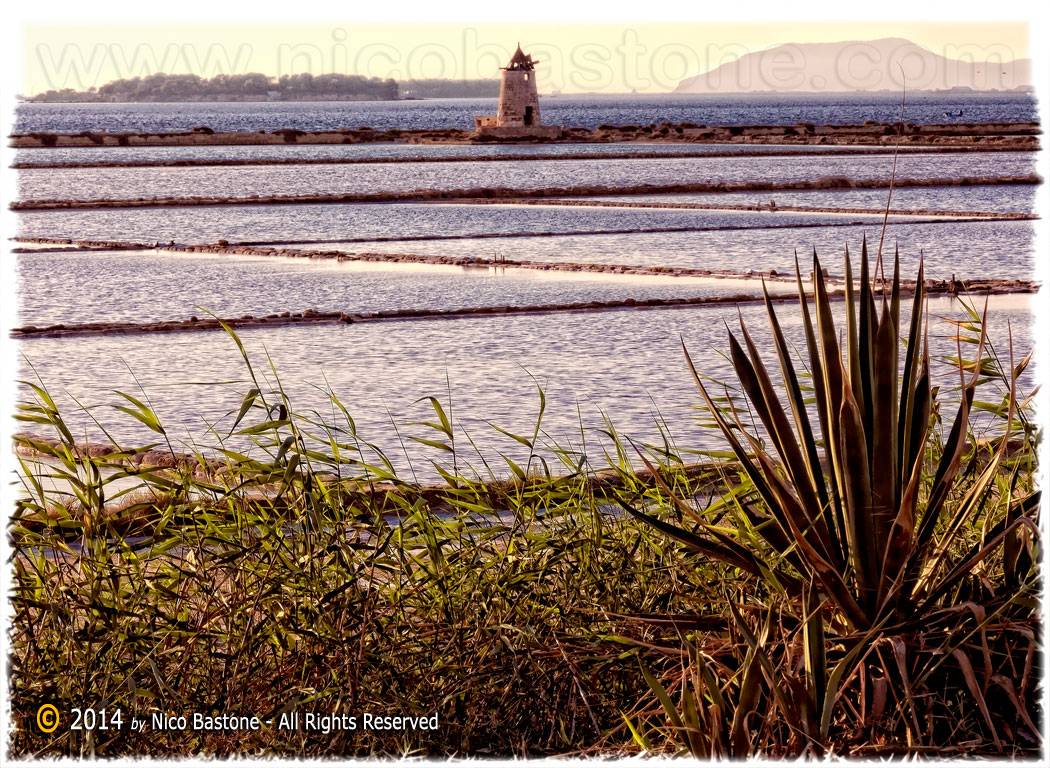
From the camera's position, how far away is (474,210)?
24312 millimetres

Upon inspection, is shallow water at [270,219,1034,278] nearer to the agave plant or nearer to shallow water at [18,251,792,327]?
shallow water at [18,251,792,327]

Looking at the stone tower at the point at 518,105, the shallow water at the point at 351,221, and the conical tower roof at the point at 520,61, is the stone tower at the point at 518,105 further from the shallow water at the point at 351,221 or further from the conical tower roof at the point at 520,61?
the shallow water at the point at 351,221

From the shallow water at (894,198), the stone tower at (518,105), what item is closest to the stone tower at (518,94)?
the stone tower at (518,105)

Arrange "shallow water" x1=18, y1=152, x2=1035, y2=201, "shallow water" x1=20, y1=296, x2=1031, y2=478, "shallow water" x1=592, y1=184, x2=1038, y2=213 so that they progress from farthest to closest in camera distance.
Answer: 1. "shallow water" x1=18, y1=152, x2=1035, y2=201
2. "shallow water" x1=592, y1=184, x2=1038, y2=213
3. "shallow water" x1=20, y1=296, x2=1031, y2=478

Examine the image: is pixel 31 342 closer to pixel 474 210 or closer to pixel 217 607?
pixel 217 607

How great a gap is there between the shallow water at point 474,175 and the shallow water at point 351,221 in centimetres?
449

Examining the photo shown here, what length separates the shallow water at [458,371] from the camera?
278 inches

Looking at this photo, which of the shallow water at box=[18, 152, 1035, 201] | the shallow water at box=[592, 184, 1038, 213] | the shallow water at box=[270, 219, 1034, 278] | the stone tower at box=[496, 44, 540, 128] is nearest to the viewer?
the shallow water at box=[270, 219, 1034, 278]

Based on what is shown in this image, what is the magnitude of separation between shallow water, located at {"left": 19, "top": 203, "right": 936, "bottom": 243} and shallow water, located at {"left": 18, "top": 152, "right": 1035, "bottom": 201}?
4494 mm

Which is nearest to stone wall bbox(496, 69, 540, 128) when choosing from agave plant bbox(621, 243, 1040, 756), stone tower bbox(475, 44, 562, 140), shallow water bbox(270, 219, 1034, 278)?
stone tower bbox(475, 44, 562, 140)

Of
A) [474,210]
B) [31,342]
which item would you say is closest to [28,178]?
[474,210]

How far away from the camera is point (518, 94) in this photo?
198 feet

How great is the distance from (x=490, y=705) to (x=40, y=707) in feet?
3.12

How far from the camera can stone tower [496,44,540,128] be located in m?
59.9
